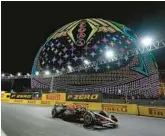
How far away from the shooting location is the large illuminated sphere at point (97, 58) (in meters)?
51.7

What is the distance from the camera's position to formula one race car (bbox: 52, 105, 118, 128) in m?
9.60

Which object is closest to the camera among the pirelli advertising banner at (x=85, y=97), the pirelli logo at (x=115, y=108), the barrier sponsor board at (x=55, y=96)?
the pirelli logo at (x=115, y=108)

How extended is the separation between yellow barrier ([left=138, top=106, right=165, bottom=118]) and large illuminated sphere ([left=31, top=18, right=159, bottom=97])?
34866 mm

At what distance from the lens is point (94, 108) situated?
19.6m

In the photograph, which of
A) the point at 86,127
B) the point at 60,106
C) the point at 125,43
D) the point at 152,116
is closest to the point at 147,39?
the point at 152,116

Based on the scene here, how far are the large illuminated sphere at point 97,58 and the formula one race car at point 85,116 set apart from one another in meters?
37.9

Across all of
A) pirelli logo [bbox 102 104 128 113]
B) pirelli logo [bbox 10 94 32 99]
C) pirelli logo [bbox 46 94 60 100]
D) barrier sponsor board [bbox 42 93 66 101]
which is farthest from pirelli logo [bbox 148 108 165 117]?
pirelli logo [bbox 10 94 32 99]

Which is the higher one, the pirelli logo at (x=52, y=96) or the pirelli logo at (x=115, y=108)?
the pirelli logo at (x=52, y=96)

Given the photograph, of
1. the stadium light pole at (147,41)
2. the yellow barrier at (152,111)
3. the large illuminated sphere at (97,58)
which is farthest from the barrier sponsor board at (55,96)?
the large illuminated sphere at (97,58)

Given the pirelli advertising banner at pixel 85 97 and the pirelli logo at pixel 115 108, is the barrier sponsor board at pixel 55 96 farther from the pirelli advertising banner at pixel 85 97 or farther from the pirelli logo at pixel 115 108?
the pirelli logo at pixel 115 108

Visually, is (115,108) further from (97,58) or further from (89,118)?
(97,58)

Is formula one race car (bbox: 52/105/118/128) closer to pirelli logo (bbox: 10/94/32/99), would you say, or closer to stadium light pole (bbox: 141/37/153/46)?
stadium light pole (bbox: 141/37/153/46)

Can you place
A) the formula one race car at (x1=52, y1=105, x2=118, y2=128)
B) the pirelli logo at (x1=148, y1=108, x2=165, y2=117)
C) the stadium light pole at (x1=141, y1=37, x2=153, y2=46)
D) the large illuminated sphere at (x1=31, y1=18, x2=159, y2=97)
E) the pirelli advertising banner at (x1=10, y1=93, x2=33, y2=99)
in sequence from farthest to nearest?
the large illuminated sphere at (x1=31, y1=18, x2=159, y2=97), the pirelli advertising banner at (x1=10, y1=93, x2=33, y2=99), the stadium light pole at (x1=141, y1=37, x2=153, y2=46), the pirelli logo at (x1=148, y1=108, x2=165, y2=117), the formula one race car at (x1=52, y1=105, x2=118, y2=128)

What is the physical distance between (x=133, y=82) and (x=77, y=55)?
14.3 metres
